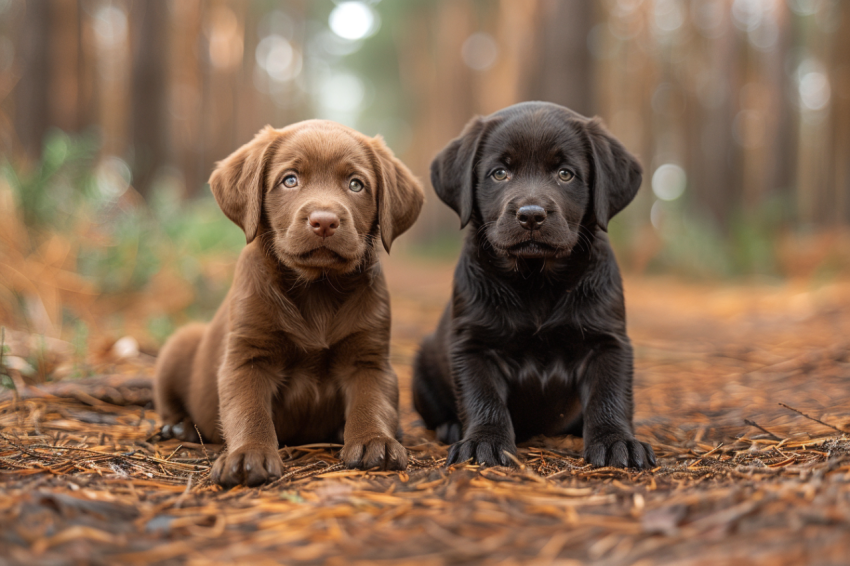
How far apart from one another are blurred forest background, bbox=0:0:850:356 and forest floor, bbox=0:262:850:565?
2.20m

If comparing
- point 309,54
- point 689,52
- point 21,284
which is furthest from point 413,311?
point 309,54

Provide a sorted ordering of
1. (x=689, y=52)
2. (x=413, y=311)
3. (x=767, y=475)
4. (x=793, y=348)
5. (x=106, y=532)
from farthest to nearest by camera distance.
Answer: (x=689, y=52) < (x=413, y=311) < (x=793, y=348) < (x=767, y=475) < (x=106, y=532)

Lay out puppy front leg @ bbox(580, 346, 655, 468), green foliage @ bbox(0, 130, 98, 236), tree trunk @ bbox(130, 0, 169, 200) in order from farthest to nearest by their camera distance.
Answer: tree trunk @ bbox(130, 0, 169, 200), green foliage @ bbox(0, 130, 98, 236), puppy front leg @ bbox(580, 346, 655, 468)

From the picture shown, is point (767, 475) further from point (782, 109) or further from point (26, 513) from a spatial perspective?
point (782, 109)

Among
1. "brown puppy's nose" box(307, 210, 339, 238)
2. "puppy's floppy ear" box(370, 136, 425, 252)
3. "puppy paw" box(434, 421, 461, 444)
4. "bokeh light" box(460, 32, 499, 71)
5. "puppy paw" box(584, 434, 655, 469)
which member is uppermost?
"bokeh light" box(460, 32, 499, 71)

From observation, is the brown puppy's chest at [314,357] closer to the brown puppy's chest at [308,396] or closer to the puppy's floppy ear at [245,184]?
the brown puppy's chest at [308,396]

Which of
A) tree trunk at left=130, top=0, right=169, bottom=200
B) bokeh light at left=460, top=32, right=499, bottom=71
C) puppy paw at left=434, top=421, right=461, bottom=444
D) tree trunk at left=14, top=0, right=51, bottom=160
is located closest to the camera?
puppy paw at left=434, top=421, right=461, bottom=444

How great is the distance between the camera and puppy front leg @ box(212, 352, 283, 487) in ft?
8.68

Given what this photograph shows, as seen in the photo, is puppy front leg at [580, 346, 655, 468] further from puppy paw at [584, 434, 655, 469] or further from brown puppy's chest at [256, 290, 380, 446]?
brown puppy's chest at [256, 290, 380, 446]

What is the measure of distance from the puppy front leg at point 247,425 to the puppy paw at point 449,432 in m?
1.02

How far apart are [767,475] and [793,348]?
13.2ft

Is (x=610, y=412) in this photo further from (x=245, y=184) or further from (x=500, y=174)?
(x=245, y=184)

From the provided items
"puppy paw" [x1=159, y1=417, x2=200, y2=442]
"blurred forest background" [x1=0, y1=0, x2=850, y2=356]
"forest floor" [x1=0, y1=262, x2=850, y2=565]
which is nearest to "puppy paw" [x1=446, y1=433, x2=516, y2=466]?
"forest floor" [x1=0, y1=262, x2=850, y2=565]

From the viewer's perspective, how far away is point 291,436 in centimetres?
342
